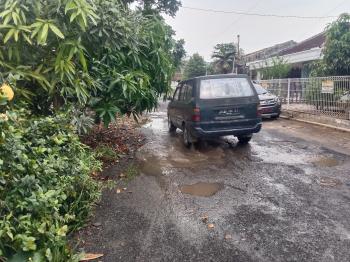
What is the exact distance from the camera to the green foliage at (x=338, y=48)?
13297 millimetres

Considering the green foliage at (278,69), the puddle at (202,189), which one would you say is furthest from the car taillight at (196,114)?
the green foliage at (278,69)

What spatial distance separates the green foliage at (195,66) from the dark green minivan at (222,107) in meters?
53.7

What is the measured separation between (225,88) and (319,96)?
6052mm

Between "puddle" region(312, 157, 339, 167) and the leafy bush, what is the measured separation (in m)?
5.06

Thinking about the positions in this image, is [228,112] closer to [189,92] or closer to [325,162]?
[189,92]

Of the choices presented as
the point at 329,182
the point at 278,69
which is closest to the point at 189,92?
the point at 329,182

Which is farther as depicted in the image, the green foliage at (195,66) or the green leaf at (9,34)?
the green foliage at (195,66)

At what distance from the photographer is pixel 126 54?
6.96 meters

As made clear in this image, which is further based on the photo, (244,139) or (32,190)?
(244,139)

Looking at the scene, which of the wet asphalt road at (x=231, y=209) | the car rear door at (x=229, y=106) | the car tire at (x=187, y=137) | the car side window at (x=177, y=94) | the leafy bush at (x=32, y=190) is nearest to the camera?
the leafy bush at (x=32, y=190)

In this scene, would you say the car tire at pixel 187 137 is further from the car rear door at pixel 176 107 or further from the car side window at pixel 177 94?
the car side window at pixel 177 94

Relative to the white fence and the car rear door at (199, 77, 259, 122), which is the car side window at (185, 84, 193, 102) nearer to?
the car rear door at (199, 77, 259, 122)

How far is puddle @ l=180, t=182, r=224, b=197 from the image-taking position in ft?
17.5

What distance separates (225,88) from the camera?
26.8 ft
